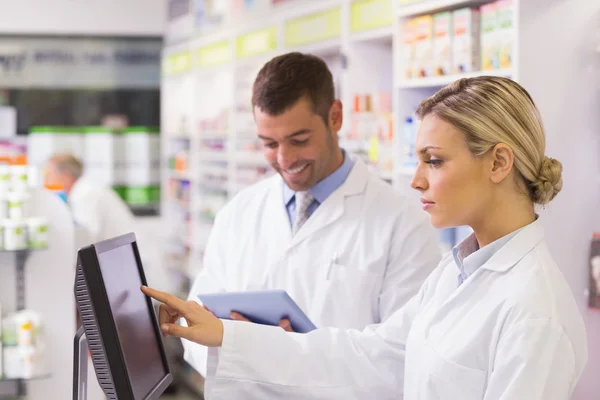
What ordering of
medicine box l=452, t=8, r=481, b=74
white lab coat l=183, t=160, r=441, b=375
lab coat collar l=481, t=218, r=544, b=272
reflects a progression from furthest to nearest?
medicine box l=452, t=8, r=481, b=74 < white lab coat l=183, t=160, r=441, b=375 < lab coat collar l=481, t=218, r=544, b=272

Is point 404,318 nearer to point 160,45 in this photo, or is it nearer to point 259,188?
point 259,188

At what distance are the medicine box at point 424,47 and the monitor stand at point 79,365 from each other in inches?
95.0

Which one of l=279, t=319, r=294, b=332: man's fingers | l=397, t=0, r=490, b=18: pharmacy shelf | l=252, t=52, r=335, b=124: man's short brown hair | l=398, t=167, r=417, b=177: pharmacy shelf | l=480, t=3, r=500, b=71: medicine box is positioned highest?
l=397, t=0, r=490, b=18: pharmacy shelf

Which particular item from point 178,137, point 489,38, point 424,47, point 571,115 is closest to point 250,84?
point 178,137

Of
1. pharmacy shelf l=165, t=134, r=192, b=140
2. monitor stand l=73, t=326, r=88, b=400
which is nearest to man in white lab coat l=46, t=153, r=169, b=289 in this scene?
pharmacy shelf l=165, t=134, r=192, b=140

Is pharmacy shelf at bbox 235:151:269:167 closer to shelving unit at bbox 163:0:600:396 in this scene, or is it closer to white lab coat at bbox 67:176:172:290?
shelving unit at bbox 163:0:600:396

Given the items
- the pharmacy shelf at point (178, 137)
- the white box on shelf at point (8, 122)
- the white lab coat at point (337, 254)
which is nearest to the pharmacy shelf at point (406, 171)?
the white lab coat at point (337, 254)

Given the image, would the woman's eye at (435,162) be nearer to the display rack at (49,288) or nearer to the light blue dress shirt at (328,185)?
the light blue dress shirt at (328,185)

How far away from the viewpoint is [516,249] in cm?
177

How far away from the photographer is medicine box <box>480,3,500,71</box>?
3.42m

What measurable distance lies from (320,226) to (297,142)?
0.29 m

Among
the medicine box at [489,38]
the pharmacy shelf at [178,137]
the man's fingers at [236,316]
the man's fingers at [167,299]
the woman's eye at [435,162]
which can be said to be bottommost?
the man's fingers at [236,316]

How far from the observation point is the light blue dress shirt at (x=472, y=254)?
5.94ft

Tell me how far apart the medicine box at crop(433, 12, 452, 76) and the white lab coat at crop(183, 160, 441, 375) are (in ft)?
3.73
